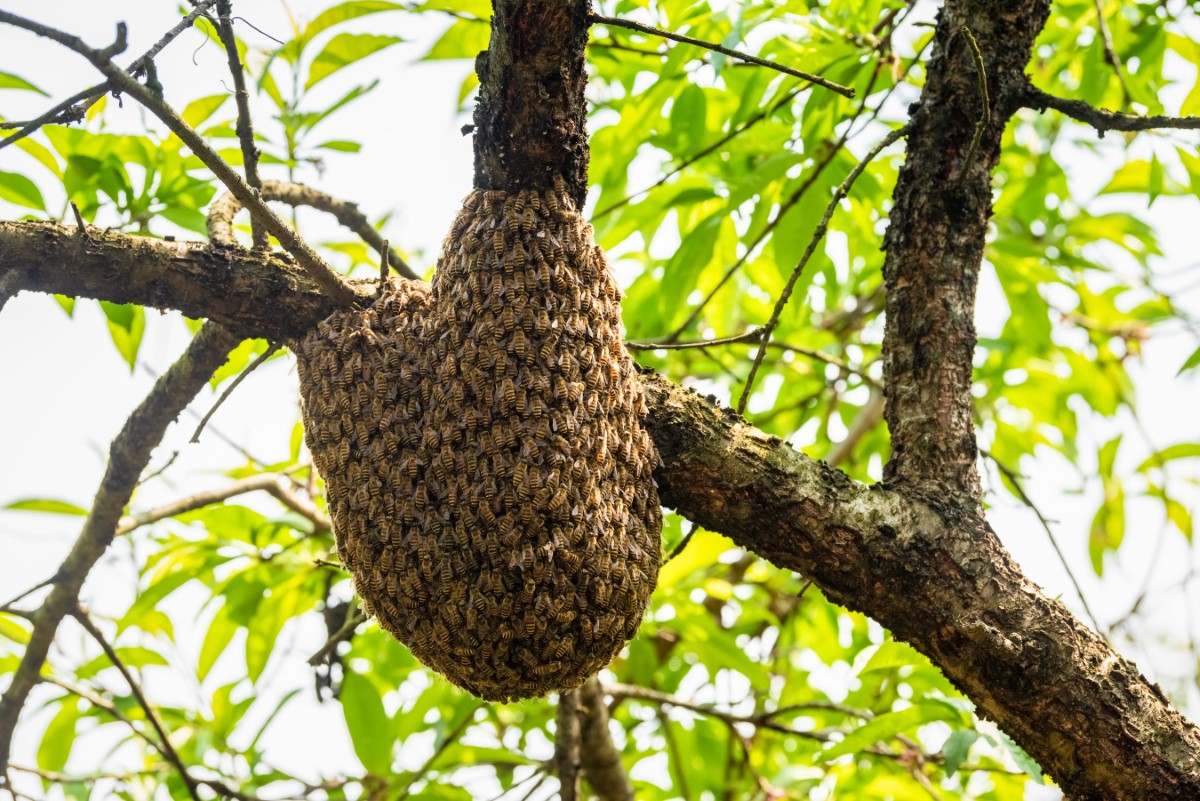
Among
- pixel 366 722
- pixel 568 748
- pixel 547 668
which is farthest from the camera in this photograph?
pixel 366 722

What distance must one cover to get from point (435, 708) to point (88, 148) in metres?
1.87

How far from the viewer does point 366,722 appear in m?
2.64

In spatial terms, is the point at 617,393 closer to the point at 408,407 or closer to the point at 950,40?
the point at 408,407

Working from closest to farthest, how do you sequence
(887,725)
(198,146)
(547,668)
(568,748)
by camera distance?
1. (198,146)
2. (547,668)
3. (887,725)
4. (568,748)

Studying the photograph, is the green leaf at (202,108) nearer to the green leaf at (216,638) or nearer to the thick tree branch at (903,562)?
the thick tree branch at (903,562)

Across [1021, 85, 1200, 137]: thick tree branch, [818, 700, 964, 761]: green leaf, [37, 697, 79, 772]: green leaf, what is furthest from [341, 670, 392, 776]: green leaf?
[1021, 85, 1200, 137]: thick tree branch

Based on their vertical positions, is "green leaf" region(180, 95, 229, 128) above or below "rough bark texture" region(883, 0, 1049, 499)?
above

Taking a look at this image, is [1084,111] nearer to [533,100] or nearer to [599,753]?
[533,100]

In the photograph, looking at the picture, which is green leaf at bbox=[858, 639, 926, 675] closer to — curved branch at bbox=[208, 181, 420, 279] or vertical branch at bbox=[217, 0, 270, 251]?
curved branch at bbox=[208, 181, 420, 279]

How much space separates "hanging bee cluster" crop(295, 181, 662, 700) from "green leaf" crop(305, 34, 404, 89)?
0.71 metres

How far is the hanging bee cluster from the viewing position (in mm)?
1416

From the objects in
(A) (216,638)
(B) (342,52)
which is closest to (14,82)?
(B) (342,52)

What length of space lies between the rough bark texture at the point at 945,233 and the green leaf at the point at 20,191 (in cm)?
163

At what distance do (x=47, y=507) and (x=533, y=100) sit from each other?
182 cm
